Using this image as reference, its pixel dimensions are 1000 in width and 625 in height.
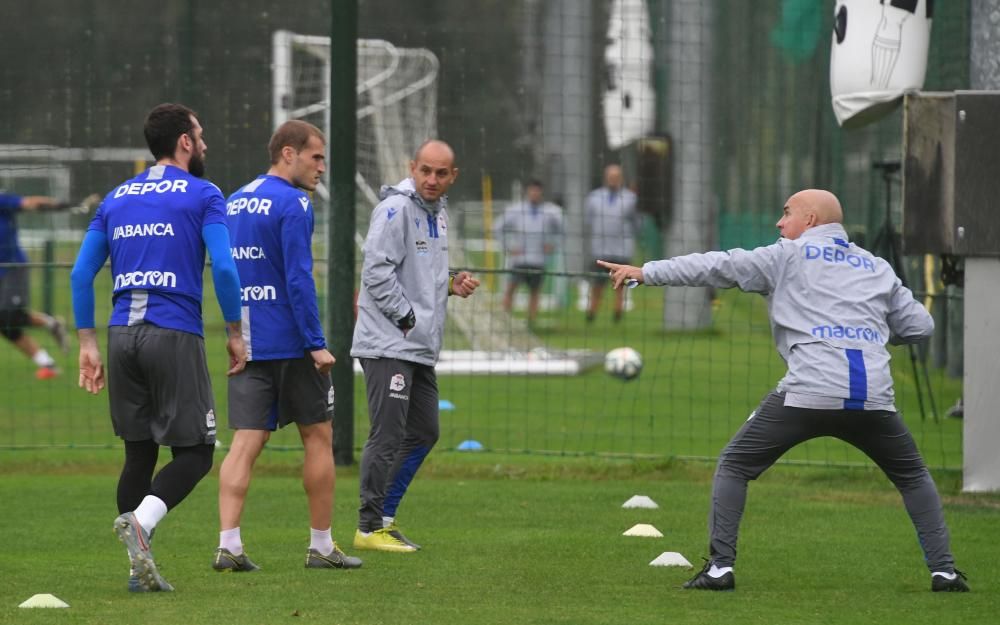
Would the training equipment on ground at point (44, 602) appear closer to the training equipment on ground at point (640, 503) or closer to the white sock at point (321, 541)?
the white sock at point (321, 541)

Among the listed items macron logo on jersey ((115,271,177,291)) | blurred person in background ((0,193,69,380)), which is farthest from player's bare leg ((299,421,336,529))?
blurred person in background ((0,193,69,380))

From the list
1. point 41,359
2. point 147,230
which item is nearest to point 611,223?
point 41,359

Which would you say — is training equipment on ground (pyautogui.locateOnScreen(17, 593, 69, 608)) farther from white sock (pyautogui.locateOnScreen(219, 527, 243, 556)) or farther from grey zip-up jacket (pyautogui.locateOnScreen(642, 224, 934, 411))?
grey zip-up jacket (pyautogui.locateOnScreen(642, 224, 934, 411))

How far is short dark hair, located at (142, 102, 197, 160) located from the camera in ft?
21.9

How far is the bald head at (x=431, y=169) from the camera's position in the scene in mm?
7828

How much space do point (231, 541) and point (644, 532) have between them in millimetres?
2201

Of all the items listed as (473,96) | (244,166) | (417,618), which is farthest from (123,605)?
(473,96)

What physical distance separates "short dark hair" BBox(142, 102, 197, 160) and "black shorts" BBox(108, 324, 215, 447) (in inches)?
27.7

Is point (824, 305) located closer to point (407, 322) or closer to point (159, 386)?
point (407, 322)

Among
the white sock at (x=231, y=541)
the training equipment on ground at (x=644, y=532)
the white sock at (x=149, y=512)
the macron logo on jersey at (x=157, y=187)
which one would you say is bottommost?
the training equipment on ground at (x=644, y=532)

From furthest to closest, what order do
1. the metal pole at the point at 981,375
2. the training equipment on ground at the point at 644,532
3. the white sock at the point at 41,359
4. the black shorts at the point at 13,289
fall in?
1. the white sock at the point at 41,359
2. the black shorts at the point at 13,289
3. the metal pole at the point at 981,375
4. the training equipment on ground at the point at 644,532

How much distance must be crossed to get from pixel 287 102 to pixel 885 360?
321 inches

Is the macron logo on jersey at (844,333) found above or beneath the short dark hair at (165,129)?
beneath

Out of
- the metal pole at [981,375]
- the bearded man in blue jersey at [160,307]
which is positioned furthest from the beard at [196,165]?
the metal pole at [981,375]
